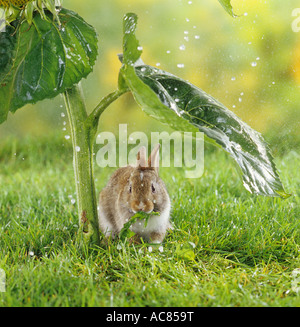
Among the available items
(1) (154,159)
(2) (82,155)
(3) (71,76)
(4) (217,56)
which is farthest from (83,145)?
(4) (217,56)

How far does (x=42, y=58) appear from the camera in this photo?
4.86 feet

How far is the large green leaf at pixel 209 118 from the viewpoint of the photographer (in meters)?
1.27

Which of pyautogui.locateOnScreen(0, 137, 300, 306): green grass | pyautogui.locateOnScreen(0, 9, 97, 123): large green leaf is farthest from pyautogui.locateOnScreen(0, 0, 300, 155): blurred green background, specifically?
pyautogui.locateOnScreen(0, 9, 97, 123): large green leaf

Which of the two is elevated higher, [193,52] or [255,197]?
[193,52]

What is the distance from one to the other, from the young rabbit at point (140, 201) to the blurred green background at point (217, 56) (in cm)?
168

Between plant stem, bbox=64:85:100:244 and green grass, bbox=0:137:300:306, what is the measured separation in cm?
A: 13

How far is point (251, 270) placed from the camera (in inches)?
68.7

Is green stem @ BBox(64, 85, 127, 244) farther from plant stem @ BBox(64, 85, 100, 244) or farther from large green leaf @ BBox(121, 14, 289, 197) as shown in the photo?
large green leaf @ BBox(121, 14, 289, 197)

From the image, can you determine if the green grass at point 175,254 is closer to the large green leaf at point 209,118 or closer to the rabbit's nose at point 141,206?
the rabbit's nose at point 141,206

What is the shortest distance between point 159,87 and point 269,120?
100 inches
